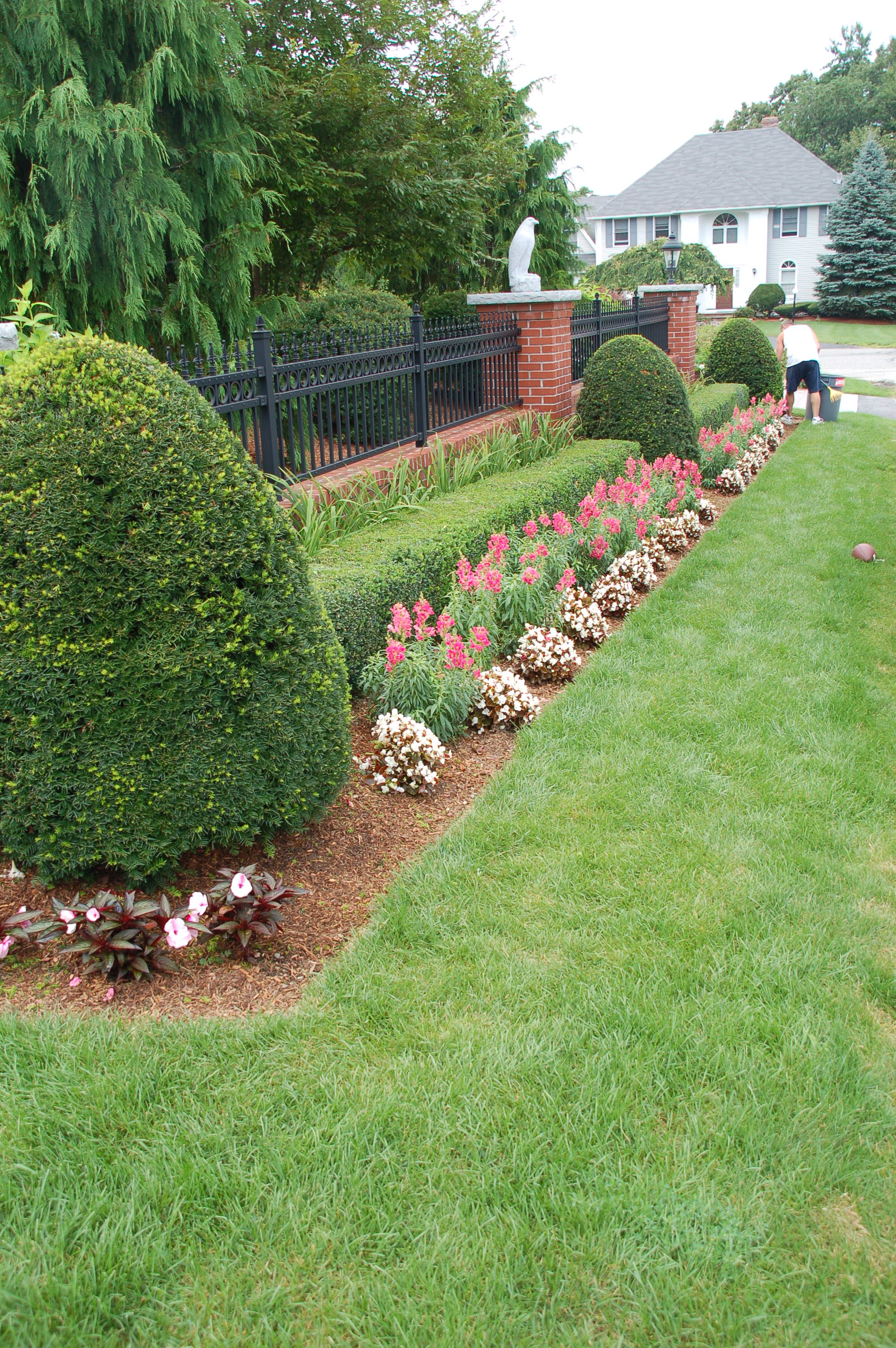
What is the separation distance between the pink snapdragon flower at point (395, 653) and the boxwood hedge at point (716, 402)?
22.4ft

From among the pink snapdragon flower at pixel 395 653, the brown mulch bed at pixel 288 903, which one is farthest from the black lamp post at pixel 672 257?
the brown mulch bed at pixel 288 903

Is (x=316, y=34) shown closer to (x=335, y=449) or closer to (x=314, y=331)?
(x=314, y=331)

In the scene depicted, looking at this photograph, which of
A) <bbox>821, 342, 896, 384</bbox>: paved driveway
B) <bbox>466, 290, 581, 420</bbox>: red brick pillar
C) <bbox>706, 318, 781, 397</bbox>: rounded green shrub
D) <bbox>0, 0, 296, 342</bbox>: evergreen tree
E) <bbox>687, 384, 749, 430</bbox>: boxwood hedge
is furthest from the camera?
<bbox>821, 342, 896, 384</bbox>: paved driveway

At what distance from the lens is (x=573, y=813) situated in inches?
142

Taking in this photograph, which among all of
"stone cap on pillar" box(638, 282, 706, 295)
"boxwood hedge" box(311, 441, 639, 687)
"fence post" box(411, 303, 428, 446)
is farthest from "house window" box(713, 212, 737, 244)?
"boxwood hedge" box(311, 441, 639, 687)

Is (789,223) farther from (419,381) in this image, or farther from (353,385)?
(353,385)

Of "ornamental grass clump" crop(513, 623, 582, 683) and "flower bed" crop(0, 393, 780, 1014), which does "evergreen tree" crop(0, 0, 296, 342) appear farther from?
"ornamental grass clump" crop(513, 623, 582, 683)

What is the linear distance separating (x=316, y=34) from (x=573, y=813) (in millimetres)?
9895

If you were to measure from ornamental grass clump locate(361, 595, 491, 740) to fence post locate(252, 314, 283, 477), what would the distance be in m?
1.62

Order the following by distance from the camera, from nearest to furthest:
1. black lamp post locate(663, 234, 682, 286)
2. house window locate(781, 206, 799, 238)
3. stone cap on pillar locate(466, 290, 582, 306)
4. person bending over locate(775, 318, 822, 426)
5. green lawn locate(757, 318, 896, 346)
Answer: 1. stone cap on pillar locate(466, 290, 582, 306)
2. person bending over locate(775, 318, 822, 426)
3. black lamp post locate(663, 234, 682, 286)
4. green lawn locate(757, 318, 896, 346)
5. house window locate(781, 206, 799, 238)

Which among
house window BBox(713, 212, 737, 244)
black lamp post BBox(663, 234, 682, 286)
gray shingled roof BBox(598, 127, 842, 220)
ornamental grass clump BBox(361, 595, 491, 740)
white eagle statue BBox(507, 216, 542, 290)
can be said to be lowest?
ornamental grass clump BBox(361, 595, 491, 740)

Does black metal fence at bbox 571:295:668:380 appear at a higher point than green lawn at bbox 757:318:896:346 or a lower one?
lower

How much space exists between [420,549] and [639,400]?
→ 4.70m

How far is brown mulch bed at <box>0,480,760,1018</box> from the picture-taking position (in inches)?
106
